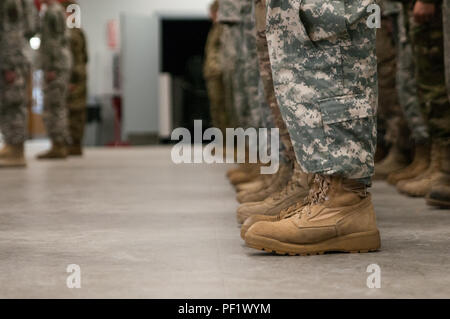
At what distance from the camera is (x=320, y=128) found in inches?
63.0

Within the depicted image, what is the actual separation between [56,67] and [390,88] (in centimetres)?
300

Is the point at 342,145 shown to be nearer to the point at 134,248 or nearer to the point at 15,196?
the point at 134,248

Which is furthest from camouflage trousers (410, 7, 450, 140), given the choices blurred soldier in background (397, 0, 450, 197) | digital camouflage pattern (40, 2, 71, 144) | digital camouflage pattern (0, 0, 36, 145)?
digital camouflage pattern (40, 2, 71, 144)

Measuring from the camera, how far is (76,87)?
643 cm

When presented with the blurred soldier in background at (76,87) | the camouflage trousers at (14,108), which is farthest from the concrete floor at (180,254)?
the blurred soldier in background at (76,87)

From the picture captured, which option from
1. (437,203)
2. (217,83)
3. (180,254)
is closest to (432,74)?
(437,203)

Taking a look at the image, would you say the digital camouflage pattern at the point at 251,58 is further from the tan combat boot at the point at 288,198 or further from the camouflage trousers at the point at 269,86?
the tan combat boot at the point at 288,198

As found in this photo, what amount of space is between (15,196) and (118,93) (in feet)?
22.9

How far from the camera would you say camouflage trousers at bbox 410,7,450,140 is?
8.45 feet

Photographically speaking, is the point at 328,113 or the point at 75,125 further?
the point at 75,125

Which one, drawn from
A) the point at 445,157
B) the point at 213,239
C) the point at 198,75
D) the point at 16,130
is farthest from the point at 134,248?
the point at 198,75

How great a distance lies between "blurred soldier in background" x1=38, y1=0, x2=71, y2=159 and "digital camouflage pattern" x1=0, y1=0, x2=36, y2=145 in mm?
900

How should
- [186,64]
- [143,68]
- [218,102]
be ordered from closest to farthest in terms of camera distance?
[218,102]
[143,68]
[186,64]

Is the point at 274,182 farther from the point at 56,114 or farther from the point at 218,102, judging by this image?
the point at 56,114
